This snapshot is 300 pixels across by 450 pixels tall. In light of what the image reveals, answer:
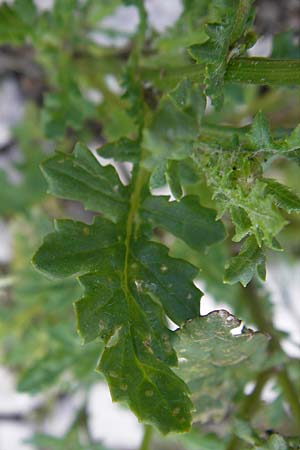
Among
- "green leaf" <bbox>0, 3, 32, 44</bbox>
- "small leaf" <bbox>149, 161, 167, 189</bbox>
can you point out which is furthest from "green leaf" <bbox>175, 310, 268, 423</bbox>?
"green leaf" <bbox>0, 3, 32, 44</bbox>

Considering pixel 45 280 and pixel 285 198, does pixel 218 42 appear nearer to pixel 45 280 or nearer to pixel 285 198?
pixel 285 198

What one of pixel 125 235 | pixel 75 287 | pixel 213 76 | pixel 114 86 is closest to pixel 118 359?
pixel 125 235

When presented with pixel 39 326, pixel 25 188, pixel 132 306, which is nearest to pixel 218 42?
pixel 132 306

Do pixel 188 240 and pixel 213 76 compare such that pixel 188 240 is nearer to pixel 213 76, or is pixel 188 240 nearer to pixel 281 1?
pixel 213 76

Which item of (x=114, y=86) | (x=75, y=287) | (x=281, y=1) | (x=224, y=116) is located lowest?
(x=75, y=287)

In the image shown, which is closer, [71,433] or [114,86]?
[71,433]

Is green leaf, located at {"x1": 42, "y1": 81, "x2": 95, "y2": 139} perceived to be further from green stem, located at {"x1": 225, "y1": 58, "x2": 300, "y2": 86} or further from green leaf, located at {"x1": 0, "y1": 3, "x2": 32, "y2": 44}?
green stem, located at {"x1": 225, "y1": 58, "x2": 300, "y2": 86}
